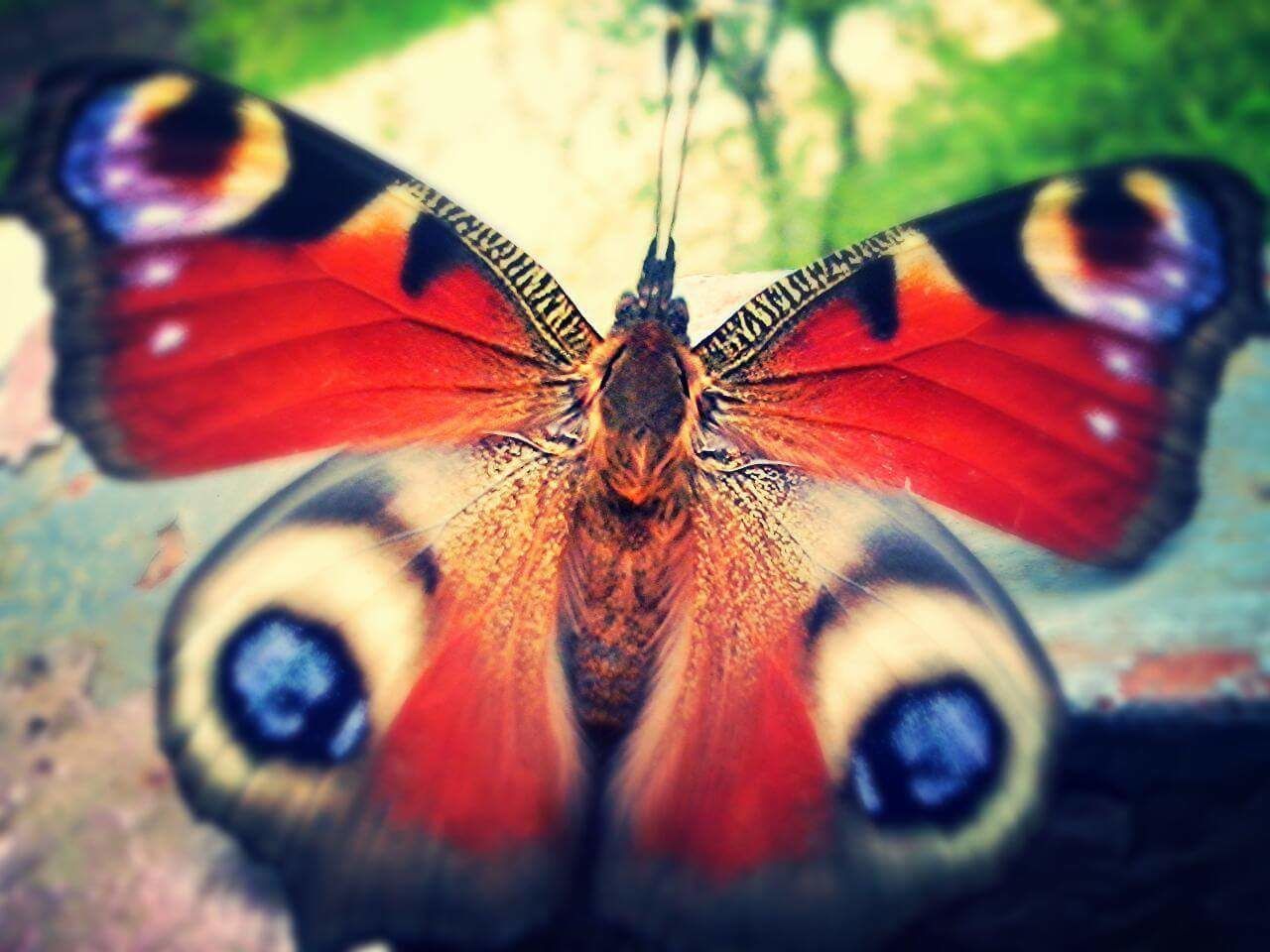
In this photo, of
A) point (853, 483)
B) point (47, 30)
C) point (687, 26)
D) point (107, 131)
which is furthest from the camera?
point (47, 30)

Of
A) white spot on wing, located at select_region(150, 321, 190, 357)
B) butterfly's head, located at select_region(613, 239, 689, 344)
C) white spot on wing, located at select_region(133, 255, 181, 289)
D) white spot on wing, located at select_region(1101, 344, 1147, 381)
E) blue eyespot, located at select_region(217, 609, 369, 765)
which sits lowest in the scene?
blue eyespot, located at select_region(217, 609, 369, 765)

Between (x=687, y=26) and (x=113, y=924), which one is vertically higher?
(x=687, y=26)

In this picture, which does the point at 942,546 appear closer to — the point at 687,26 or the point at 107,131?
the point at 687,26

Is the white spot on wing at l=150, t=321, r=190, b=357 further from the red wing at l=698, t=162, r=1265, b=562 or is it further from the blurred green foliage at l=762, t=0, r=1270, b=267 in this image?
the blurred green foliage at l=762, t=0, r=1270, b=267

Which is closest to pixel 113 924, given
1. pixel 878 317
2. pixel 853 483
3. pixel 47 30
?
pixel 853 483

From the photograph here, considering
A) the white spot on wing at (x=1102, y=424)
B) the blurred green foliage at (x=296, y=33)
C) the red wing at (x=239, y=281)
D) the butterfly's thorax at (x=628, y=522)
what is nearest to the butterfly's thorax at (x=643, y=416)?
the butterfly's thorax at (x=628, y=522)

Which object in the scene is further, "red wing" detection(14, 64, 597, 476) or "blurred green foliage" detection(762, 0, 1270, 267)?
"blurred green foliage" detection(762, 0, 1270, 267)

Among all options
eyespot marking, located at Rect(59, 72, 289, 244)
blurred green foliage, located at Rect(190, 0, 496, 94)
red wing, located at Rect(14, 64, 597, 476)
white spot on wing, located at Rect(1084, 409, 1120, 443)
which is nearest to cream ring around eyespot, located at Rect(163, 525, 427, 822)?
red wing, located at Rect(14, 64, 597, 476)
